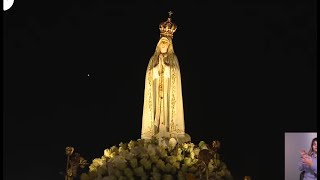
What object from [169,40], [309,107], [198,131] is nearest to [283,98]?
[309,107]

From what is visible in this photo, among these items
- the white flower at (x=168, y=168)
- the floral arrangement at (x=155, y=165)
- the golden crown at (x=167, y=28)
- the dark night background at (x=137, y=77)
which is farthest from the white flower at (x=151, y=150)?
the dark night background at (x=137, y=77)

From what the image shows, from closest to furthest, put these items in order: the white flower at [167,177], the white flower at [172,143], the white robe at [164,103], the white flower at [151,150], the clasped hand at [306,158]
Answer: the white flower at [167,177], the white flower at [151,150], the white flower at [172,143], the white robe at [164,103], the clasped hand at [306,158]

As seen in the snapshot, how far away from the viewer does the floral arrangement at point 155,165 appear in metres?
3.02

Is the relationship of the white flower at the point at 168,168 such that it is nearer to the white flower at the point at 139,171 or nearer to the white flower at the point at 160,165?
the white flower at the point at 160,165

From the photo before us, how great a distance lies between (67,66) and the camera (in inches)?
184

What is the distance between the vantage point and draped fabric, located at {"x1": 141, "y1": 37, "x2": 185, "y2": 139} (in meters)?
3.92

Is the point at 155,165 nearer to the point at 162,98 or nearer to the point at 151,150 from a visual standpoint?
the point at 151,150

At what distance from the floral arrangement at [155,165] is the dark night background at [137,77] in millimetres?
1404

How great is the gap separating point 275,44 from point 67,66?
5.35 feet

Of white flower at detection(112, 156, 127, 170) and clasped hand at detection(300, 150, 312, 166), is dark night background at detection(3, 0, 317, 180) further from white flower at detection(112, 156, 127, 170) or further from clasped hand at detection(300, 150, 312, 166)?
white flower at detection(112, 156, 127, 170)

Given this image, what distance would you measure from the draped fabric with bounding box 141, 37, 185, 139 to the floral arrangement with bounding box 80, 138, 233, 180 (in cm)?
64

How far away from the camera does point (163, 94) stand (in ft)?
13.0

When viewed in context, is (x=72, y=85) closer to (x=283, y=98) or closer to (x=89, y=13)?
(x=89, y=13)

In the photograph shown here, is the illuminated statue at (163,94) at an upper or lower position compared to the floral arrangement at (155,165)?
upper
